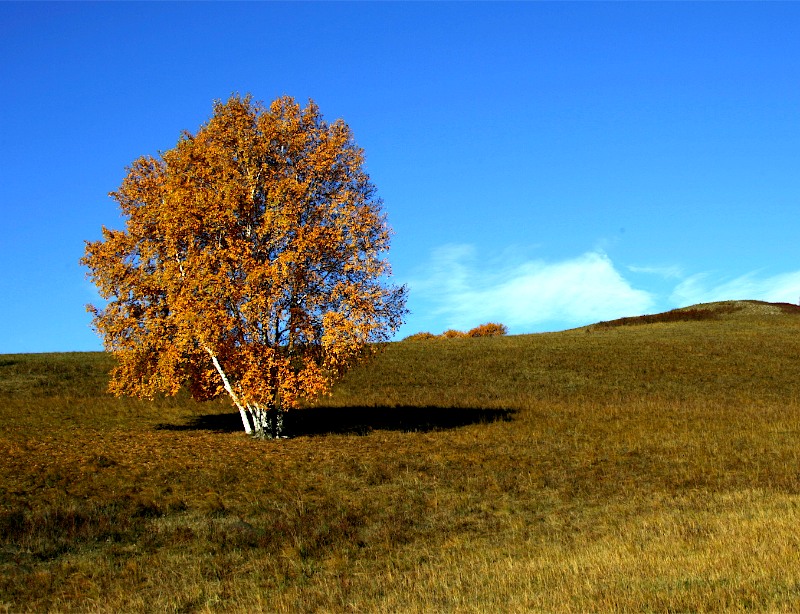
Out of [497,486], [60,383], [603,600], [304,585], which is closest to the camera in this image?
[603,600]

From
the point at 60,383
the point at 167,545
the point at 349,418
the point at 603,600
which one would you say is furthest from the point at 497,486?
the point at 60,383

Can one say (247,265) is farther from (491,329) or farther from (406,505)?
(491,329)

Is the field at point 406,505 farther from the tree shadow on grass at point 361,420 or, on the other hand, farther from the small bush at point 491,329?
the small bush at point 491,329

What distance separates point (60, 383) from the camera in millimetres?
54562

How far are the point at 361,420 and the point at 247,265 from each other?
13004mm

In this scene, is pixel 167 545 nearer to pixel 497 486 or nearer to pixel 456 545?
pixel 456 545

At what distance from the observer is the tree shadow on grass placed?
38.1m

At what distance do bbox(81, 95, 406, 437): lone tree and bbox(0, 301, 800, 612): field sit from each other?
3.35 meters

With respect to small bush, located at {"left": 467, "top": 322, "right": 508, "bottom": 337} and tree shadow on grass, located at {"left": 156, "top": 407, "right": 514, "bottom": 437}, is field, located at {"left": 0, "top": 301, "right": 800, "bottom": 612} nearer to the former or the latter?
tree shadow on grass, located at {"left": 156, "top": 407, "right": 514, "bottom": 437}

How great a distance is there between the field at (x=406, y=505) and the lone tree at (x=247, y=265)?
3.35 m

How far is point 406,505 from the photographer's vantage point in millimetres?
22062

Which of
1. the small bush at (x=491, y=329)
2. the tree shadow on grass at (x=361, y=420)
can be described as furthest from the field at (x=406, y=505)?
the small bush at (x=491, y=329)

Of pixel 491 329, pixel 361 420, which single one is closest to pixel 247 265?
pixel 361 420

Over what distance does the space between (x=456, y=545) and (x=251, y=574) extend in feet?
16.2
